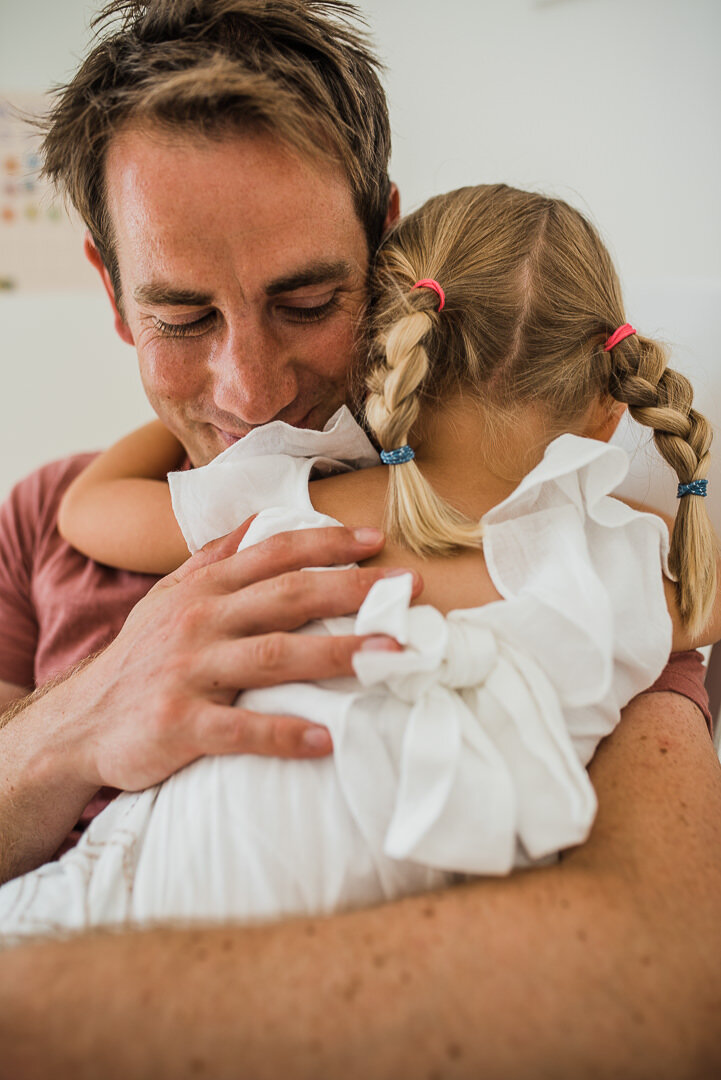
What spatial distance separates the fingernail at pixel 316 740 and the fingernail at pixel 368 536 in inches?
8.5

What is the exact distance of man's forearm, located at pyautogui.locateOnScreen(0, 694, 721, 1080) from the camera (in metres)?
0.54

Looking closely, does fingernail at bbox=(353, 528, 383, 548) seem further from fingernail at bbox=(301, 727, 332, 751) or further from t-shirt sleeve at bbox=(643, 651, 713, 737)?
t-shirt sleeve at bbox=(643, 651, 713, 737)

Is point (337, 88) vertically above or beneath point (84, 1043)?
above

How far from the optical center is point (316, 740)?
0.69 meters

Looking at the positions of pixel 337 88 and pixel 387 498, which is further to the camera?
pixel 337 88

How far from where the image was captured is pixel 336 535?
82 centimetres

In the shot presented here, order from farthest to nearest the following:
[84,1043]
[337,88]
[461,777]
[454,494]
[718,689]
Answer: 1. [718,689]
2. [337,88]
3. [454,494]
4. [461,777]
5. [84,1043]

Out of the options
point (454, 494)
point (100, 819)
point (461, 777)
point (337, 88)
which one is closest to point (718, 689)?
point (454, 494)

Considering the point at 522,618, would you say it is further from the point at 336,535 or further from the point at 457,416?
the point at 457,416

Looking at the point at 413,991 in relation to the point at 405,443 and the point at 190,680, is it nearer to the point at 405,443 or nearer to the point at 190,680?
the point at 190,680

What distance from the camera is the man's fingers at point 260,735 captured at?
69cm

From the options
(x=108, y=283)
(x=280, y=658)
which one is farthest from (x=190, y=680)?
(x=108, y=283)

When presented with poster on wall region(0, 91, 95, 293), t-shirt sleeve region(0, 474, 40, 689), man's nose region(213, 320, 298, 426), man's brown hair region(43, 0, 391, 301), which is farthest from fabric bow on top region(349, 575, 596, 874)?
poster on wall region(0, 91, 95, 293)

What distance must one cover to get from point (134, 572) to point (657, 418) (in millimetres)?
908
